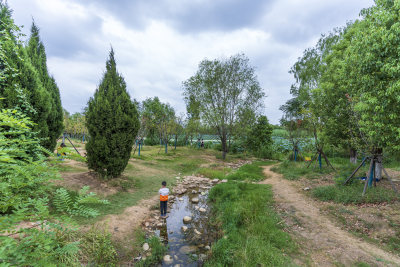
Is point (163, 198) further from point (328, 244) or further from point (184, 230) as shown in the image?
point (328, 244)

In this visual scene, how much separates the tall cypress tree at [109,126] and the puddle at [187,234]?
11.4ft

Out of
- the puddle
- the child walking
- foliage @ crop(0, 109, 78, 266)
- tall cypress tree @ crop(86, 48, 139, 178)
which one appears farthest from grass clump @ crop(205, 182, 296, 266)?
tall cypress tree @ crop(86, 48, 139, 178)

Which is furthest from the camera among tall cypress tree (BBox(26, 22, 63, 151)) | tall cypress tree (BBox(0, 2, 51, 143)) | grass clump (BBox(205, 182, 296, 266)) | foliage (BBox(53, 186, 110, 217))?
tall cypress tree (BBox(26, 22, 63, 151))

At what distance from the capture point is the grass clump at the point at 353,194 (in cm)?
664

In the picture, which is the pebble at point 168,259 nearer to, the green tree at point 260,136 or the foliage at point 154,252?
the foliage at point 154,252

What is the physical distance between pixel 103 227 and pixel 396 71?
904 centimetres

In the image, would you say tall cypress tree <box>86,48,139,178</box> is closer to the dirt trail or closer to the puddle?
the puddle

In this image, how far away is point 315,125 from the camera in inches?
522

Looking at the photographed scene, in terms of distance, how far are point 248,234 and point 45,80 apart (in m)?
12.2

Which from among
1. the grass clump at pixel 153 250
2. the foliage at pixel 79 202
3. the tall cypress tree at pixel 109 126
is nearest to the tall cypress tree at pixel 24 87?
the tall cypress tree at pixel 109 126

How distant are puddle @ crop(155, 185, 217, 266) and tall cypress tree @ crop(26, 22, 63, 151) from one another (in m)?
6.61

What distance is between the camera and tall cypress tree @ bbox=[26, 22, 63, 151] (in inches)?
336

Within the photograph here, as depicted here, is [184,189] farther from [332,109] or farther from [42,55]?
[42,55]

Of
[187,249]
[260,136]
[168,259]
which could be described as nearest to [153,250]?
[168,259]
